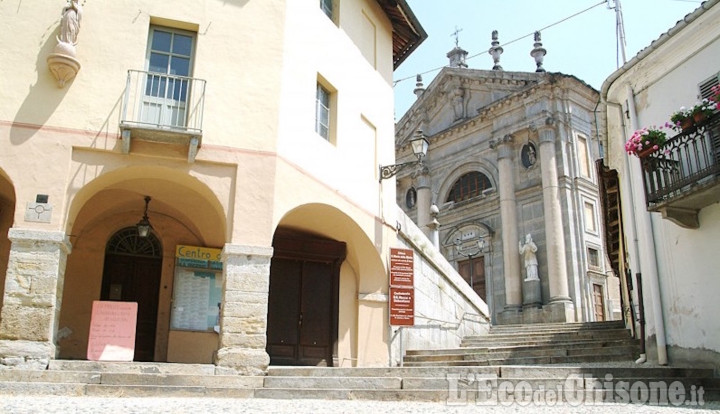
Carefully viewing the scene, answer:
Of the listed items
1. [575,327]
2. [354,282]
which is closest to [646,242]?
[354,282]

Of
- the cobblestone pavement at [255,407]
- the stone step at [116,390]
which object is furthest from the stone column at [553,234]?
the stone step at [116,390]

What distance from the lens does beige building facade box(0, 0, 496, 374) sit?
9188 mm

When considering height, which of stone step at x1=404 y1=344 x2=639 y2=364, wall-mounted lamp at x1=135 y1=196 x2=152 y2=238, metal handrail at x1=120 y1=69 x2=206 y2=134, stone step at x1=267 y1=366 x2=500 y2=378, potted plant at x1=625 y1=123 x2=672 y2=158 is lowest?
stone step at x1=267 y1=366 x2=500 y2=378

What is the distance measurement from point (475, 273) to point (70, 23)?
1933cm

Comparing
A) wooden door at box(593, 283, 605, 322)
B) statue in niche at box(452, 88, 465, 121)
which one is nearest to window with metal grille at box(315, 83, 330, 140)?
wooden door at box(593, 283, 605, 322)

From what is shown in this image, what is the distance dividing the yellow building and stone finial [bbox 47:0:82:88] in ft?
0.10

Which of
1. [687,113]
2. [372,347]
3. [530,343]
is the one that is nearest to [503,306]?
[530,343]

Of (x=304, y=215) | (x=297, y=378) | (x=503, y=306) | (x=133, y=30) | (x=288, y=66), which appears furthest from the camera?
(x=503, y=306)

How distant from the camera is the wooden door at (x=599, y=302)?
22391 mm

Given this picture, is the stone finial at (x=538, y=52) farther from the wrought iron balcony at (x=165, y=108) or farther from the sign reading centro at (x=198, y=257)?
the wrought iron balcony at (x=165, y=108)

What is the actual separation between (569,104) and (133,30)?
18663mm

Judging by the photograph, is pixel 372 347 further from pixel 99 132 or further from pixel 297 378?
pixel 99 132

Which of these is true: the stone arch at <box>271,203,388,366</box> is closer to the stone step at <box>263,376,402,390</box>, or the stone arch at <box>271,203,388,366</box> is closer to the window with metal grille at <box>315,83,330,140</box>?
the window with metal grille at <box>315,83,330,140</box>

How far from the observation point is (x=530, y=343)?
45.3 feet
